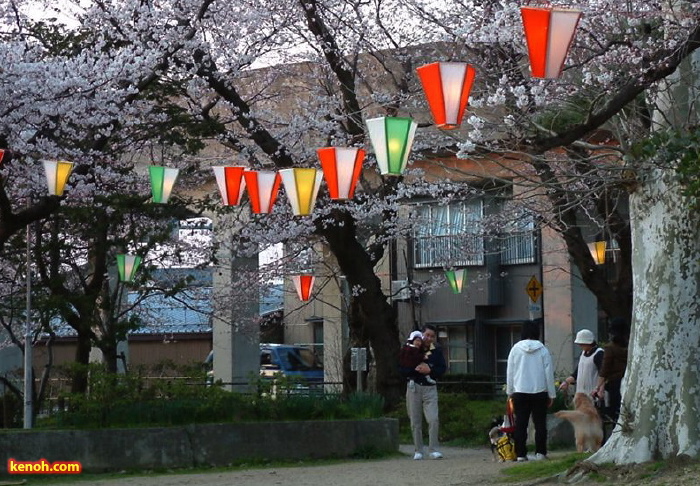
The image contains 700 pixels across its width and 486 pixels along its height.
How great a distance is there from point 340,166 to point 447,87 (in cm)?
266

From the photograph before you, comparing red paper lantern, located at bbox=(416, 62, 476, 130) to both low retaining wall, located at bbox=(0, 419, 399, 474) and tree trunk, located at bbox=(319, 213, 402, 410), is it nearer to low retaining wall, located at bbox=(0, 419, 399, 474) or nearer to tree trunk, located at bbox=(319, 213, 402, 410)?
low retaining wall, located at bbox=(0, 419, 399, 474)

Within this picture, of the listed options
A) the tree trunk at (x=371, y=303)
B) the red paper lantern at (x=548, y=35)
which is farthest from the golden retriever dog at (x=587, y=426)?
the tree trunk at (x=371, y=303)

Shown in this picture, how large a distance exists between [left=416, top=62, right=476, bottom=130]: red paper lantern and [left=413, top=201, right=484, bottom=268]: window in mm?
11177

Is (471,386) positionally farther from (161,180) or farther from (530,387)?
(530,387)

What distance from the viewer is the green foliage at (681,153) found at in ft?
30.0

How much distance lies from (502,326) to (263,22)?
20.0m

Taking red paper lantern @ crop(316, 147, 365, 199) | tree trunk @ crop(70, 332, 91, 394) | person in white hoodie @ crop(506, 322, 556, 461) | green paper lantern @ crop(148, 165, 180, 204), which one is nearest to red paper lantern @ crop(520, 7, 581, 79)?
red paper lantern @ crop(316, 147, 365, 199)

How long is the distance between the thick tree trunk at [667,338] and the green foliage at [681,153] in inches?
16.9

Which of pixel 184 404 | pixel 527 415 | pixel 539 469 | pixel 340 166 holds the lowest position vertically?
pixel 539 469

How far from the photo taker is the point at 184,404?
46.1 ft

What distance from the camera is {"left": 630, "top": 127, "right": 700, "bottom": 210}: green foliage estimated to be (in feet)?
30.0

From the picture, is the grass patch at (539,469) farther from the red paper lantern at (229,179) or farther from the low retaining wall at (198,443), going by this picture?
the red paper lantern at (229,179)

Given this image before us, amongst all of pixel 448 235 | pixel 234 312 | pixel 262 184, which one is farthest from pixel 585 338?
pixel 234 312

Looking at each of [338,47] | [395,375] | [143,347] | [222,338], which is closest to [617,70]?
[338,47]
